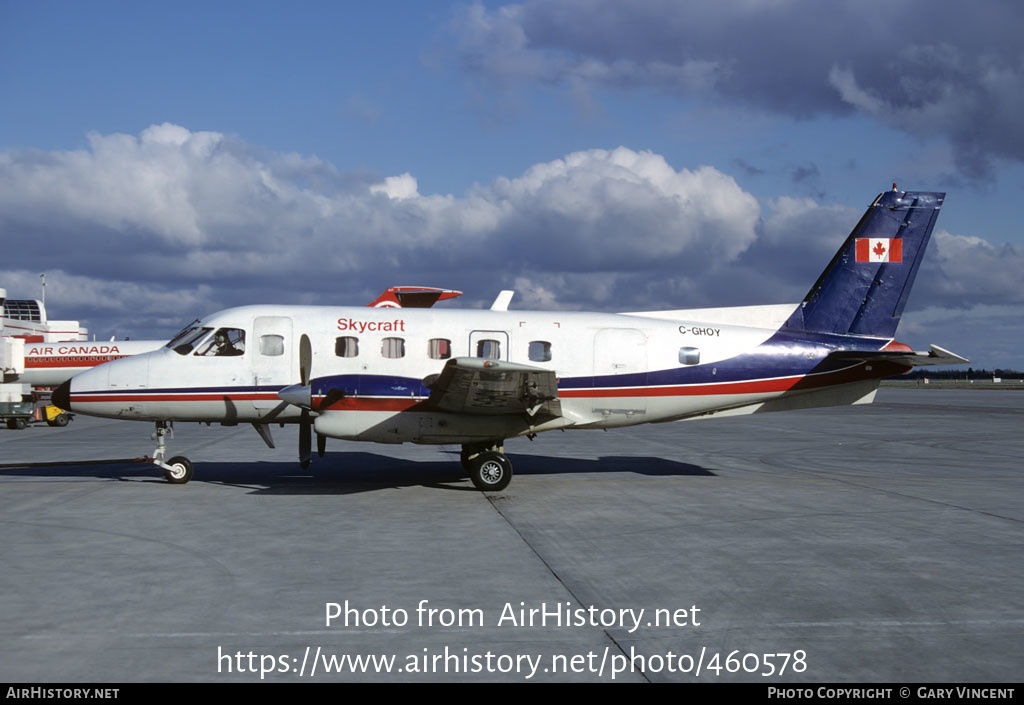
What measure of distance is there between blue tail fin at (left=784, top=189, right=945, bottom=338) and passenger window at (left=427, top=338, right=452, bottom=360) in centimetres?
711

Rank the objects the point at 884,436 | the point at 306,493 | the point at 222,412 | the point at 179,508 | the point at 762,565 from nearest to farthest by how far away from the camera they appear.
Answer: the point at 762,565
the point at 179,508
the point at 306,493
the point at 222,412
the point at 884,436

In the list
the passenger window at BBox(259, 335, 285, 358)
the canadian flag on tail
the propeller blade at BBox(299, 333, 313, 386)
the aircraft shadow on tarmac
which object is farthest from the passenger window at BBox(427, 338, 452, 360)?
the canadian flag on tail

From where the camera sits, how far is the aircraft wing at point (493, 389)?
13383 mm

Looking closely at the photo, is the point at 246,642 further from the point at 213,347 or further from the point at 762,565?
the point at 213,347

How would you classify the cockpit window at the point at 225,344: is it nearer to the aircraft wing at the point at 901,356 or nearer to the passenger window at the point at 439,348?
the passenger window at the point at 439,348

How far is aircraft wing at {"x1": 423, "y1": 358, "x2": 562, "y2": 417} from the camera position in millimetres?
13383

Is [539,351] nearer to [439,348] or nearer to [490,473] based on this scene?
[439,348]

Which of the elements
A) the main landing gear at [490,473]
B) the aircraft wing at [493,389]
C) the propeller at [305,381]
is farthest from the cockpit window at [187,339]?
the main landing gear at [490,473]

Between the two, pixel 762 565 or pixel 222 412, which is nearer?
pixel 762 565

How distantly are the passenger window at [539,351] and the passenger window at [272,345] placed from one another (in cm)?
472

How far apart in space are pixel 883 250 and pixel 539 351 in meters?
7.61

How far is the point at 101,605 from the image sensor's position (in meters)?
7.71
